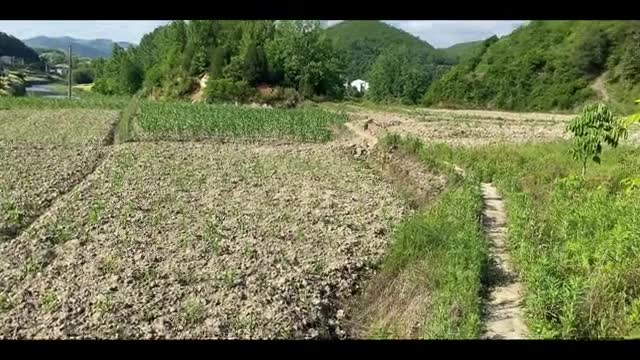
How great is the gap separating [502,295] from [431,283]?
0.56 m

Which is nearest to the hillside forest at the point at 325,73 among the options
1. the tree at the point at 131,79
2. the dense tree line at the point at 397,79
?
the tree at the point at 131,79

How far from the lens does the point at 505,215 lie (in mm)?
7344

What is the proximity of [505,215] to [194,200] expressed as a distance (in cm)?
438

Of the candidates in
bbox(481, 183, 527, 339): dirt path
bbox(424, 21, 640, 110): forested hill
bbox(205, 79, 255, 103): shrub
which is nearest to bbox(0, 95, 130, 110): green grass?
bbox(205, 79, 255, 103): shrub

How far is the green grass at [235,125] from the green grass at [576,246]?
10.6 meters

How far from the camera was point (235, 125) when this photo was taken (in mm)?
20203

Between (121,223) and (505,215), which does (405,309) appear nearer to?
(505,215)

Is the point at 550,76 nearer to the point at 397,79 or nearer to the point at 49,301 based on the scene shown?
the point at 397,79

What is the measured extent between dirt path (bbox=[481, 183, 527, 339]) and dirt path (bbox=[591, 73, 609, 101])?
30.7 m

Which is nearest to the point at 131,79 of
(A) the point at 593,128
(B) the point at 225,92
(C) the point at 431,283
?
(B) the point at 225,92

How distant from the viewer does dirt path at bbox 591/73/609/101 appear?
111 feet

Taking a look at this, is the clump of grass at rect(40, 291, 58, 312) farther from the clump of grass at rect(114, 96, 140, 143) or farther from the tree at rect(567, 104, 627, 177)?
the clump of grass at rect(114, 96, 140, 143)
